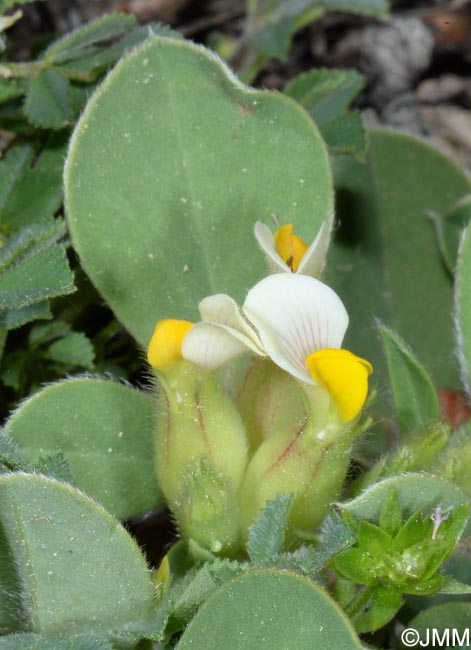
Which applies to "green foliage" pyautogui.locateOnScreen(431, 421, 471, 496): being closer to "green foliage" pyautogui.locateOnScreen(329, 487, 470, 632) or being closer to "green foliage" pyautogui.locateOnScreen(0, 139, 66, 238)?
"green foliage" pyautogui.locateOnScreen(329, 487, 470, 632)

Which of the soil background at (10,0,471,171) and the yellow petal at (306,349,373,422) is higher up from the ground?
the yellow petal at (306,349,373,422)

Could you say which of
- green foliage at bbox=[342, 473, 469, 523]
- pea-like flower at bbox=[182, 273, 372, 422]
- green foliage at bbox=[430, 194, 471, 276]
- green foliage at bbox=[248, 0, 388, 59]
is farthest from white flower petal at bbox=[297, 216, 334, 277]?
green foliage at bbox=[248, 0, 388, 59]

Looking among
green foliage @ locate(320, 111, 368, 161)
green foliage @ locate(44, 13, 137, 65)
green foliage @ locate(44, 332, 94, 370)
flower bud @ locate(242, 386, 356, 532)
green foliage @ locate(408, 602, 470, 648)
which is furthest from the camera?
green foliage @ locate(320, 111, 368, 161)

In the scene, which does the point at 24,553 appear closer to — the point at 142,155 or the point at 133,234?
the point at 133,234

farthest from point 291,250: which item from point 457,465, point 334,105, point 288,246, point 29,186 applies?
point 334,105

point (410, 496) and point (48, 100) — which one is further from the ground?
point (48, 100)

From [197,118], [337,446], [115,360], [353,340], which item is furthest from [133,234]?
[353,340]

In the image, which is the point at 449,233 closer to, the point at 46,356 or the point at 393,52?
the point at 393,52

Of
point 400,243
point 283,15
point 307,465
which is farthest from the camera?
point 283,15
